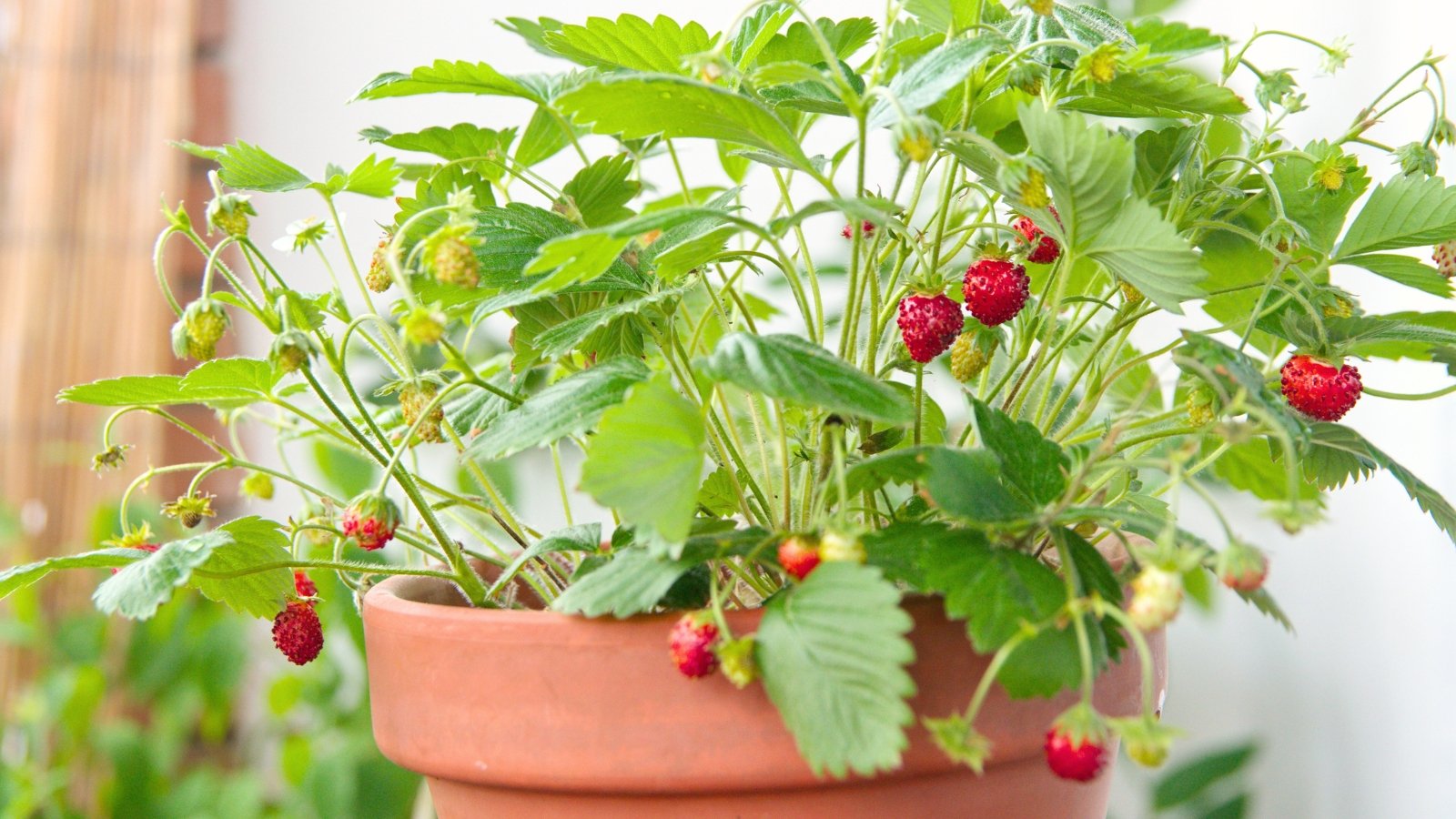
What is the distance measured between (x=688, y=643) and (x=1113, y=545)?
27 centimetres

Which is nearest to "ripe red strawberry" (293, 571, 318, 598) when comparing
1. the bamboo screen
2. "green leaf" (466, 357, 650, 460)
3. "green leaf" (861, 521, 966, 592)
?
"green leaf" (466, 357, 650, 460)

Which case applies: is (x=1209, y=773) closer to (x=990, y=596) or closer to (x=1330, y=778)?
(x=1330, y=778)

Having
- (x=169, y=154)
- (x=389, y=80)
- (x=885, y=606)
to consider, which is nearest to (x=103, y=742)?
(x=169, y=154)

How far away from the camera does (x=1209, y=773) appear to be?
1.43m

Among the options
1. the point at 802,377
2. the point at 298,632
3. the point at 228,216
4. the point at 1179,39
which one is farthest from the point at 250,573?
the point at 1179,39

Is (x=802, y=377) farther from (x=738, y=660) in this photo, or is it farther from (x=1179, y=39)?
(x=1179, y=39)

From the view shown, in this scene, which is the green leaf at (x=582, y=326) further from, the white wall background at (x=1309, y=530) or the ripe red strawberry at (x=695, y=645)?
the white wall background at (x=1309, y=530)

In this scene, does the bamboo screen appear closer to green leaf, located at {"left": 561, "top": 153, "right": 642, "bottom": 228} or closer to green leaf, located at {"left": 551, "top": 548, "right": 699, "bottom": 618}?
green leaf, located at {"left": 561, "top": 153, "right": 642, "bottom": 228}

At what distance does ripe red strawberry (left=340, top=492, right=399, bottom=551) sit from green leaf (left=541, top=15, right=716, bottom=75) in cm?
21

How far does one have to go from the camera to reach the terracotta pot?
0.44 meters

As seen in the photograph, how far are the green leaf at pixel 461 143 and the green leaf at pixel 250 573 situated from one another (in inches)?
7.1

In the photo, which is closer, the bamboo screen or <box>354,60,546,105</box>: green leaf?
<box>354,60,546,105</box>: green leaf

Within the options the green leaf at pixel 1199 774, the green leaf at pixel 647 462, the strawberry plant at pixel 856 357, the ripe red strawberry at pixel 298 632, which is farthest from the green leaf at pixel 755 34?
the green leaf at pixel 1199 774

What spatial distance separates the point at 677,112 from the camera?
0.44 m
